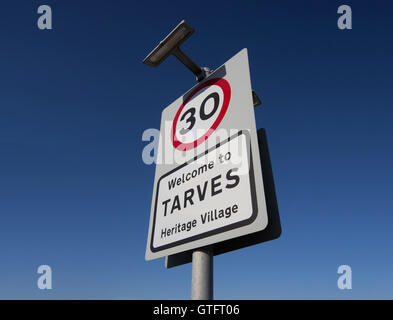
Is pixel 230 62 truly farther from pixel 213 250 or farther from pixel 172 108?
pixel 213 250

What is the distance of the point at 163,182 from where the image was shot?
1857 mm

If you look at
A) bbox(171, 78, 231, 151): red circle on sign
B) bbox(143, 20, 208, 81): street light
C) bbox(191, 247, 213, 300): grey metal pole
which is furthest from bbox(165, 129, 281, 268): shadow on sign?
bbox(143, 20, 208, 81): street light

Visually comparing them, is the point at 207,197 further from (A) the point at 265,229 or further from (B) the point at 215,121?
(B) the point at 215,121

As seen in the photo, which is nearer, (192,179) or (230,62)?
(192,179)

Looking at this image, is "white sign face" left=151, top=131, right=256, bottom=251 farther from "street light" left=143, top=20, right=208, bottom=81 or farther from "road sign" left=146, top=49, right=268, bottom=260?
"street light" left=143, top=20, right=208, bottom=81

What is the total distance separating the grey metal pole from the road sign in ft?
0.20

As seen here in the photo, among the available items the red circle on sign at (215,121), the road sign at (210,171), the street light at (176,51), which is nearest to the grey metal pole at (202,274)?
the road sign at (210,171)

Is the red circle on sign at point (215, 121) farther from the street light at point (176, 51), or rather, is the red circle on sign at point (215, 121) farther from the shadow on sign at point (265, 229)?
the shadow on sign at point (265, 229)

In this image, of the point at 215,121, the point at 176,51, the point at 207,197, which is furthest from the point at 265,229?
the point at 176,51

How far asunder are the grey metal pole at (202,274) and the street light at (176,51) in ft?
4.38

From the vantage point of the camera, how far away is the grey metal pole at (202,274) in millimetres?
1262

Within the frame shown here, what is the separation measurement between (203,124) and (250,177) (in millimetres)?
598

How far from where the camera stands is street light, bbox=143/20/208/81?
6.10 ft
